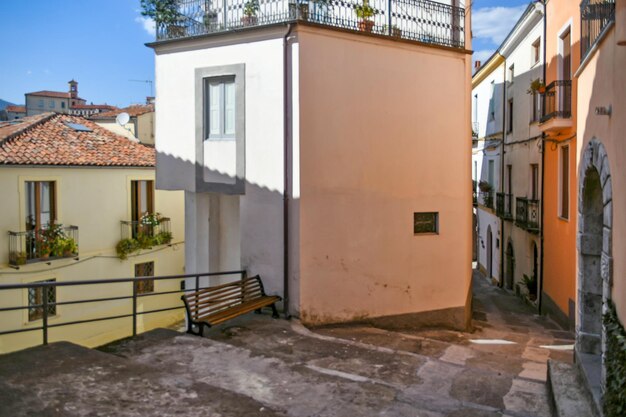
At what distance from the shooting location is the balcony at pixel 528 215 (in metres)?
17.5

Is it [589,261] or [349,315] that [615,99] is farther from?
[349,315]

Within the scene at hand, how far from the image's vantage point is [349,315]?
10688 mm

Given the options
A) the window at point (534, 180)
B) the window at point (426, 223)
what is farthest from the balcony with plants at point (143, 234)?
the window at point (534, 180)

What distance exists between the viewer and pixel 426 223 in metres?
11.4

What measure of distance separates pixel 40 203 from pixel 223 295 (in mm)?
11492

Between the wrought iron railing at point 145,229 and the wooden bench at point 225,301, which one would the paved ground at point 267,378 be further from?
the wrought iron railing at point 145,229

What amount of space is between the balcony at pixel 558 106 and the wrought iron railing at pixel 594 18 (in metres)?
7.08

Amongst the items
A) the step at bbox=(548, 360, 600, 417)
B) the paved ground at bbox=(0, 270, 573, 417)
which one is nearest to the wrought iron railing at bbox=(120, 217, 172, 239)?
the paved ground at bbox=(0, 270, 573, 417)

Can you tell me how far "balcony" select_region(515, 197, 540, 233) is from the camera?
17484mm

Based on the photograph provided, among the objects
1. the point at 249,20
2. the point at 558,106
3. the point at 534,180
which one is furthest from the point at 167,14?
the point at 534,180

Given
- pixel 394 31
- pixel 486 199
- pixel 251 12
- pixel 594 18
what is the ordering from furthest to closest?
pixel 486 199 → pixel 394 31 → pixel 251 12 → pixel 594 18

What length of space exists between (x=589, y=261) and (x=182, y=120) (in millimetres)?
8049

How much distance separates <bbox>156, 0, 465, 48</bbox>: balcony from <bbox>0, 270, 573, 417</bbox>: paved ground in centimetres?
540

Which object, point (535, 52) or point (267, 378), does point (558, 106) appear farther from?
point (267, 378)
